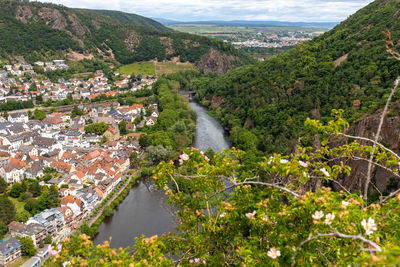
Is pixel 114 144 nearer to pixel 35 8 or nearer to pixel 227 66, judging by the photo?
pixel 227 66

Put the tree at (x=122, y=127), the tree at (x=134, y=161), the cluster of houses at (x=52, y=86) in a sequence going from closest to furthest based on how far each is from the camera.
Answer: the tree at (x=134, y=161)
the tree at (x=122, y=127)
the cluster of houses at (x=52, y=86)

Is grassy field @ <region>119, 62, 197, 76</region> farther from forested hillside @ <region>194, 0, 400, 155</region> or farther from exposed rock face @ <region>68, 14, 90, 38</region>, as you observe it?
forested hillside @ <region>194, 0, 400, 155</region>

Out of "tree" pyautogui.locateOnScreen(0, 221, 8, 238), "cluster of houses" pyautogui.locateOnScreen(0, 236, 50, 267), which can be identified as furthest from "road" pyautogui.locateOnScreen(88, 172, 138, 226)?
"tree" pyautogui.locateOnScreen(0, 221, 8, 238)

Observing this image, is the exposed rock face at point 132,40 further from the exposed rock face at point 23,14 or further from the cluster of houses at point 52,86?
the exposed rock face at point 23,14

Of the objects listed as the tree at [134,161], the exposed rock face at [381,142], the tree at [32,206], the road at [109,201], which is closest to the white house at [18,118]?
the tree at [134,161]

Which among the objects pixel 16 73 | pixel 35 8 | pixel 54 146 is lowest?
pixel 54 146

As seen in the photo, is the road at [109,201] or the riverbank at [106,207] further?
the road at [109,201]

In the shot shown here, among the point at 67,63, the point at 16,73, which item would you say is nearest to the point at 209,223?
Result: the point at 16,73
